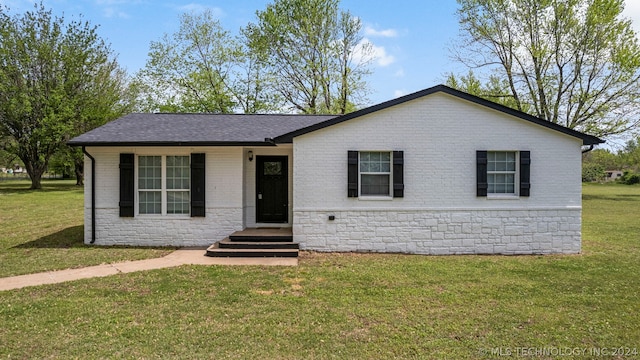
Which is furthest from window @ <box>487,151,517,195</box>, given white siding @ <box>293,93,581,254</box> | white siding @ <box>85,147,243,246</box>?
white siding @ <box>85,147,243,246</box>

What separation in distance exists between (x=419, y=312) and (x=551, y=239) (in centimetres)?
591

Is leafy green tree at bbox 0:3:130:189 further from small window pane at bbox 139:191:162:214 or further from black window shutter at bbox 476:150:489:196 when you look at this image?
black window shutter at bbox 476:150:489:196

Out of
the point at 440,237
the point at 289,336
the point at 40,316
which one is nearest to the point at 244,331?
the point at 289,336

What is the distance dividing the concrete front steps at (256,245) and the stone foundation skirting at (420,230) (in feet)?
1.27

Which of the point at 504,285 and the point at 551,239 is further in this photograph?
the point at 551,239

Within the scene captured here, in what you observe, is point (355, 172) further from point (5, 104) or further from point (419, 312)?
point (5, 104)

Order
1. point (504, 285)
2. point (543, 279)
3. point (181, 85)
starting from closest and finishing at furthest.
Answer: point (504, 285), point (543, 279), point (181, 85)

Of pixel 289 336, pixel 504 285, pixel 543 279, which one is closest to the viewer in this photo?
pixel 289 336

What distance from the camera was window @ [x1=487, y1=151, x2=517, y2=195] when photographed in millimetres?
9039

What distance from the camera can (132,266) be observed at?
7.46m

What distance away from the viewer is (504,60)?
80.5 ft

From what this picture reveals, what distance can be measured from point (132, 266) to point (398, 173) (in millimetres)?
6352

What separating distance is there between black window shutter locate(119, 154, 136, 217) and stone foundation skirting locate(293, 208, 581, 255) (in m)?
4.53

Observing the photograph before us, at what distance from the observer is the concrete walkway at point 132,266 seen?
21.2ft
